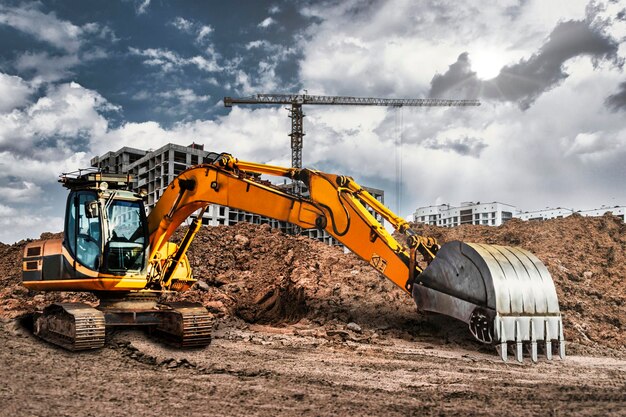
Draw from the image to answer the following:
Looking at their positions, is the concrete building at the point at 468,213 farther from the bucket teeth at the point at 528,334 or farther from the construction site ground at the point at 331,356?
the bucket teeth at the point at 528,334

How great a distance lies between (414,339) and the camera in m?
10.4

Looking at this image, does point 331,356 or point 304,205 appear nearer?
point 331,356

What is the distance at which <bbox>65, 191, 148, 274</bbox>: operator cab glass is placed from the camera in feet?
30.9

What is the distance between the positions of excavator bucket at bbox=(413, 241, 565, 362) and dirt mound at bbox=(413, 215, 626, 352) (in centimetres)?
160

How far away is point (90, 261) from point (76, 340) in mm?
1507

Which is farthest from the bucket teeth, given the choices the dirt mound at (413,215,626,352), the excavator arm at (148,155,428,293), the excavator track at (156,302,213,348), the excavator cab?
the excavator cab

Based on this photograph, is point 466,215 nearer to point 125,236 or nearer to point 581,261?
point 581,261

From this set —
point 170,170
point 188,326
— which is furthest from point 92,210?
point 170,170

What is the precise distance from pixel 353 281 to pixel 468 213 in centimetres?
7679

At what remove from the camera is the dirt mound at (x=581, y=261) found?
1134 centimetres

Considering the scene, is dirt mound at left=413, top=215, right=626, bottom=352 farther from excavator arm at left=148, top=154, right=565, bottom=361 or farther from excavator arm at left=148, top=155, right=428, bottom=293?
excavator arm at left=148, top=155, right=428, bottom=293

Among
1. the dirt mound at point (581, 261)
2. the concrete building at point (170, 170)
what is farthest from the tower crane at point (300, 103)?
the dirt mound at point (581, 261)

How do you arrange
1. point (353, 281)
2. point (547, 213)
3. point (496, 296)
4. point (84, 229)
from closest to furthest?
1. point (496, 296)
2. point (84, 229)
3. point (353, 281)
4. point (547, 213)

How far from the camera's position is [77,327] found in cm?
852
